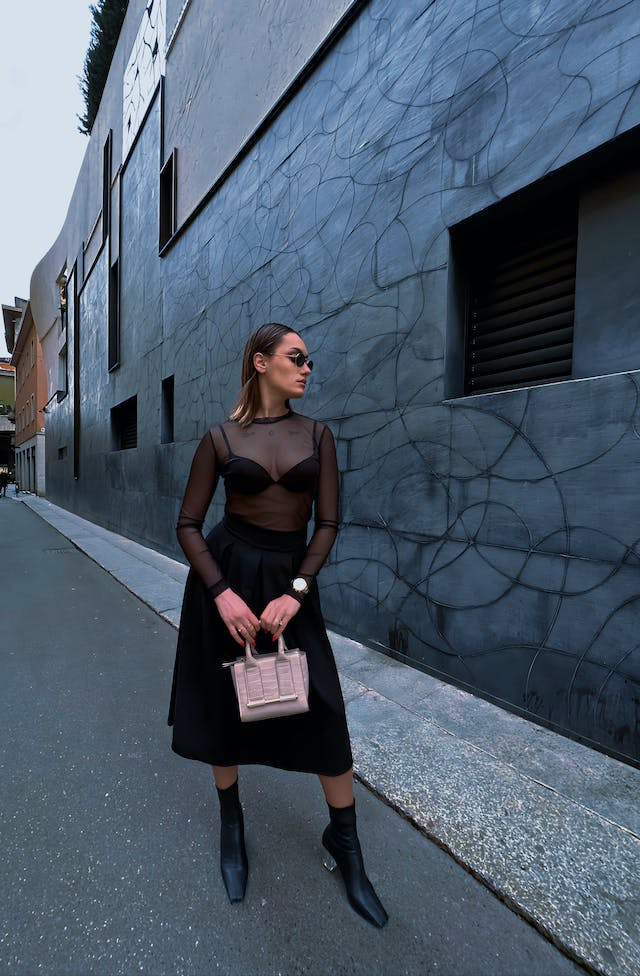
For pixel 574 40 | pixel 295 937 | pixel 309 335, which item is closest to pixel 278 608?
pixel 295 937

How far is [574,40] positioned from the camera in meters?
2.64

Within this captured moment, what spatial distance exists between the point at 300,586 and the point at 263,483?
14.2 inches

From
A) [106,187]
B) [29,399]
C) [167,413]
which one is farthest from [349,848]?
[29,399]

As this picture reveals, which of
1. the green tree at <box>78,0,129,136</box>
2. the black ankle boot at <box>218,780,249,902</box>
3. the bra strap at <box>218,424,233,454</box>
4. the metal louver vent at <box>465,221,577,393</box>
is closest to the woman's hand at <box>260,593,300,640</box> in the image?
the bra strap at <box>218,424,233,454</box>

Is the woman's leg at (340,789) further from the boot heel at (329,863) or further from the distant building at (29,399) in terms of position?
the distant building at (29,399)

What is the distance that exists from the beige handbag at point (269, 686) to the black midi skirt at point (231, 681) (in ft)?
0.50

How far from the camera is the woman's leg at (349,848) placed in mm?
1512

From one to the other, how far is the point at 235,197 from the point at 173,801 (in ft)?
23.3

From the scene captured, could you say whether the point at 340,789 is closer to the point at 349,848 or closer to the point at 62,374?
the point at 349,848

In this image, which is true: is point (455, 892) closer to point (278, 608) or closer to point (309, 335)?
point (278, 608)

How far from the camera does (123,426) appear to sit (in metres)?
12.9

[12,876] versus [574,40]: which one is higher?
[574,40]

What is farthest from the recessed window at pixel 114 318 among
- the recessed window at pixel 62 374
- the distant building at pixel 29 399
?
the distant building at pixel 29 399

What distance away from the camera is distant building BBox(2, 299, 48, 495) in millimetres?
29594
